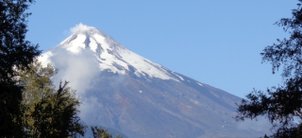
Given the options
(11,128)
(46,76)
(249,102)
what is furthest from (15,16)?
(46,76)

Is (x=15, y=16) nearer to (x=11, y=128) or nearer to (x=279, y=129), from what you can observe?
(x=11, y=128)

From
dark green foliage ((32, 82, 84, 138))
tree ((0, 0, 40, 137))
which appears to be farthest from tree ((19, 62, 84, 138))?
tree ((0, 0, 40, 137))

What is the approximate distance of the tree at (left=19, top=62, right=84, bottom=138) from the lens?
44000 millimetres

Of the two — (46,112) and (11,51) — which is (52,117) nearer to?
(46,112)

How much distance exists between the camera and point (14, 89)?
83.4 feet

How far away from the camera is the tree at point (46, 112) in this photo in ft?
144

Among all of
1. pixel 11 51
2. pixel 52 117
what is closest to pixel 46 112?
pixel 52 117

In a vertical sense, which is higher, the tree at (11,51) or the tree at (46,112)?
the tree at (46,112)

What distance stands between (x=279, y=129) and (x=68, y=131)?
28.9 meters

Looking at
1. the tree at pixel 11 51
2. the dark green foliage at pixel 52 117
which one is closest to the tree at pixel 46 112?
the dark green foliage at pixel 52 117

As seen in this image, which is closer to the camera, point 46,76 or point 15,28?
point 15,28

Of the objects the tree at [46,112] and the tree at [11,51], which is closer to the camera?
the tree at [11,51]

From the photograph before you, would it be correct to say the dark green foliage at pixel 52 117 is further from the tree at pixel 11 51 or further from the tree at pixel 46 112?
the tree at pixel 11 51

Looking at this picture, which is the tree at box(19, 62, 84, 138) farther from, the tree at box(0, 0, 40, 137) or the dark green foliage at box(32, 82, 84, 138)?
the tree at box(0, 0, 40, 137)
